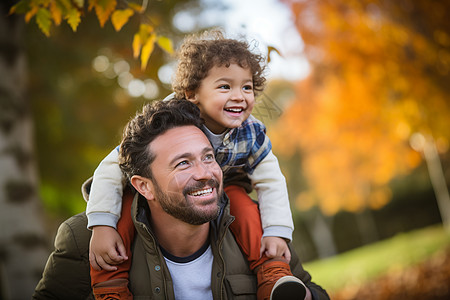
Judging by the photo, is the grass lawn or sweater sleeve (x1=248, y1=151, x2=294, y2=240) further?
the grass lawn

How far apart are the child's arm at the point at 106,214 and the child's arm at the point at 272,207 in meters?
0.88

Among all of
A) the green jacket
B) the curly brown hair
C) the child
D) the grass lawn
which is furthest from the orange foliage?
the green jacket

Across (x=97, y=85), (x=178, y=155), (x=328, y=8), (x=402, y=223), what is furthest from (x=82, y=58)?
(x=402, y=223)

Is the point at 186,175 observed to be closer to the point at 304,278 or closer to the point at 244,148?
the point at 244,148

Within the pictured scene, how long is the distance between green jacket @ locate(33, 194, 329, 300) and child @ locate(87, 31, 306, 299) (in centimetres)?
9

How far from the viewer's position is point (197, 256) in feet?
8.43

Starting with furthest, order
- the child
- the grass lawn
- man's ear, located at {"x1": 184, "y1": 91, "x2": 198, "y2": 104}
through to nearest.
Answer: the grass lawn → man's ear, located at {"x1": 184, "y1": 91, "x2": 198, "y2": 104} → the child

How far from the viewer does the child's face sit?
2660mm

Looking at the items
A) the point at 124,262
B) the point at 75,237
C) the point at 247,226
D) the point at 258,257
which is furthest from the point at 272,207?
the point at 75,237

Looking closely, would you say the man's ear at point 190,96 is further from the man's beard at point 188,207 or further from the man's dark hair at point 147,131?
the man's beard at point 188,207

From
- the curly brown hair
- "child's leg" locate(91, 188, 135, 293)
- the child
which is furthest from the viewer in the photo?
the curly brown hair

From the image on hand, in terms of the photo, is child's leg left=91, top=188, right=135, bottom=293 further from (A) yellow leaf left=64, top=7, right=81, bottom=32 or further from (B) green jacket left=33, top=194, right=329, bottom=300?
(A) yellow leaf left=64, top=7, right=81, bottom=32

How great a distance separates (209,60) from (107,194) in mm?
1095

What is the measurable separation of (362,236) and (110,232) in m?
22.3
